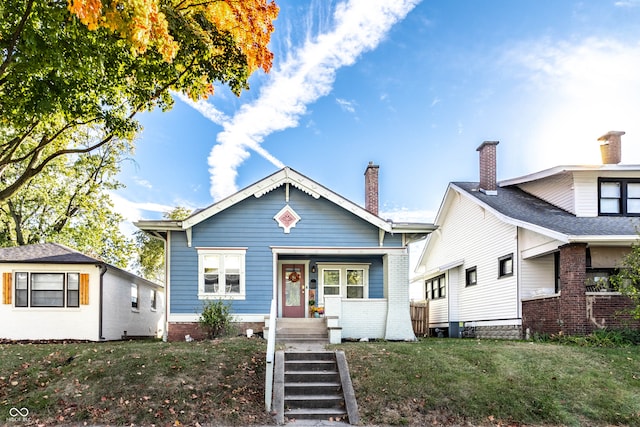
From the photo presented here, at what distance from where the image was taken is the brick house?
51.5 feet

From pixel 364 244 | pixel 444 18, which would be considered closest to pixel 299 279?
pixel 364 244

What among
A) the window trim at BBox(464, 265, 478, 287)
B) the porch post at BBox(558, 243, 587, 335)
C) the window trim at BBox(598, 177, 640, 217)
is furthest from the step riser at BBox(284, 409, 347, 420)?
the window trim at BBox(598, 177, 640, 217)

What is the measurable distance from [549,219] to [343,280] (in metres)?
7.50

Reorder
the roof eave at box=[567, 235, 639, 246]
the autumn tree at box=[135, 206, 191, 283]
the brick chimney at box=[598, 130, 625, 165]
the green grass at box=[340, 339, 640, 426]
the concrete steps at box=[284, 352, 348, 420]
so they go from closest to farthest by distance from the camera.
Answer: the green grass at box=[340, 339, 640, 426]
the concrete steps at box=[284, 352, 348, 420]
the roof eave at box=[567, 235, 639, 246]
the brick chimney at box=[598, 130, 625, 165]
the autumn tree at box=[135, 206, 191, 283]

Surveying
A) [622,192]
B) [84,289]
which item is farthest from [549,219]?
[84,289]

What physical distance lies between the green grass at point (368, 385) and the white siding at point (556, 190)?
743 centimetres

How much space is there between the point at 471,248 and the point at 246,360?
44.2 ft

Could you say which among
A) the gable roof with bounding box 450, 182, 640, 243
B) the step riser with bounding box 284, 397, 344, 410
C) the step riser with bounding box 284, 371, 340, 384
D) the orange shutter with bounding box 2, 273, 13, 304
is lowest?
the step riser with bounding box 284, 397, 344, 410

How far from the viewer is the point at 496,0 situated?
1695 centimetres

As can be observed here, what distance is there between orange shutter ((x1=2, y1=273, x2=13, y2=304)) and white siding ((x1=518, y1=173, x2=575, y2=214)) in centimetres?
2041

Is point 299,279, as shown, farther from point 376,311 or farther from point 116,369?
point 116,369

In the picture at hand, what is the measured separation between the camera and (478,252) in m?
22.2

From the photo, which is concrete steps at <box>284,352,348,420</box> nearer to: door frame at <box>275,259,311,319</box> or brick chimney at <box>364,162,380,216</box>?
door frame at <box>275,259,311,319</box>

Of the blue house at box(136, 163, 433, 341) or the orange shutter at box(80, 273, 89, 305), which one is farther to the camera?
the orange shutter at box(80, 273, 89, 305)
